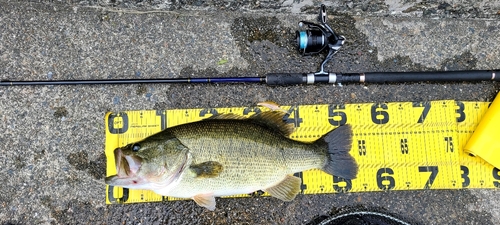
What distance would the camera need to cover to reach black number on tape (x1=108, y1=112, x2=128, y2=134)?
3.05m

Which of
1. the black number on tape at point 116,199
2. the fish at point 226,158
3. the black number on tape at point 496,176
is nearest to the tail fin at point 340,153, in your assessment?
the fish at point 226,158

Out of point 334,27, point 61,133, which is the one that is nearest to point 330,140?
point 334,27

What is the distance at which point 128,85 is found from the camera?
316 cm

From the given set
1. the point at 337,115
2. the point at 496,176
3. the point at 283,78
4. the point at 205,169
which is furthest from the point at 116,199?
the point at 496,176

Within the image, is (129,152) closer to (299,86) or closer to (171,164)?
(171,164)

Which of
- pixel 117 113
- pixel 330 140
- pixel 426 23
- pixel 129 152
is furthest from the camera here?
pixel 426 23

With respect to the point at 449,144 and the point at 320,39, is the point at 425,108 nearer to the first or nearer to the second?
the point at 449,144

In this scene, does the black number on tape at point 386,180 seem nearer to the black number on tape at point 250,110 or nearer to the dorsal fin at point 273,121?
the dorsal fin at point 273,121

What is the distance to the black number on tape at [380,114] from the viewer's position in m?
3.13

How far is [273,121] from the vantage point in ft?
9.27

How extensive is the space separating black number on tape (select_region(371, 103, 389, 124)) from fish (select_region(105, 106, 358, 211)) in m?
0.35

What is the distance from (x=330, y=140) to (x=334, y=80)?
0.51 meters

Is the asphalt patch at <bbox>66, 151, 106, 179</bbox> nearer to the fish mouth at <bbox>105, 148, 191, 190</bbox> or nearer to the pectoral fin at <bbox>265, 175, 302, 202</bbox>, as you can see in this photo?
the fish mouth at <bbox>105, 148, 191, 190</bbox>

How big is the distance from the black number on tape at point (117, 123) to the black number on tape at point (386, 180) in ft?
6.71
